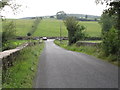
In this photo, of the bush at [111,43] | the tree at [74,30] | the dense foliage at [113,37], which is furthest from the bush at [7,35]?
the tree at [74,30]

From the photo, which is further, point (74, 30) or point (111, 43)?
point (74, 30)

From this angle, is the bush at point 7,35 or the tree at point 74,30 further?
the tree at point 74,30

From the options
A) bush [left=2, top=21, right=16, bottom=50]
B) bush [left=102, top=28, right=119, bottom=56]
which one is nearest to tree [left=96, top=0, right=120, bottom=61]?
bush [left=102, top=28, right=119, bottom=56]

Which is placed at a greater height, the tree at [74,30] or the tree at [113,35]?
the tree at [113,35]

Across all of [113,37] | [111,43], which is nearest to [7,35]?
[111,43]

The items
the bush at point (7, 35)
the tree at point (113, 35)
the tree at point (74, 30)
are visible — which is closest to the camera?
the tree at point (113, 35)

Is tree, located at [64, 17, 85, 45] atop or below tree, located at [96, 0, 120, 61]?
below

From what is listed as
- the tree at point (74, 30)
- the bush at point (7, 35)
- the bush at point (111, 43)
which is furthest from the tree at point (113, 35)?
the tree at point (74, 30)

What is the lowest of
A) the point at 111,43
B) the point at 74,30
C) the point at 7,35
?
the point at 74,30

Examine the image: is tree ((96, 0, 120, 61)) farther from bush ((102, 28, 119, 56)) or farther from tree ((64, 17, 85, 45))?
tree ((64, 17, 85, 45))

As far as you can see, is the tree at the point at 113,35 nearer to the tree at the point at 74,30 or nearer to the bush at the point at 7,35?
the bush at the point at 7,35

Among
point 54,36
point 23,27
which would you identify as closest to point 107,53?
point 54,36

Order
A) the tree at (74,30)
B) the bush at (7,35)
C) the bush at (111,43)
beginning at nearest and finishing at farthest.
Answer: the bush at (111,43) < the bush at (7,35) < the tree at (74,30)

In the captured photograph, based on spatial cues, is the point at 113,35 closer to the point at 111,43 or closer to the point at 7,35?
the point at 111,43
